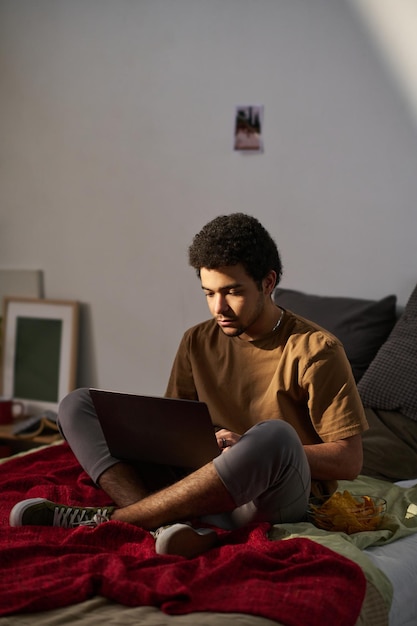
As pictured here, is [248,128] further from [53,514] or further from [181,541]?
[181,541]

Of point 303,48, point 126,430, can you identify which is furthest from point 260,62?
point 126,430

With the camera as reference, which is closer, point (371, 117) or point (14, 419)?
point (371, 117)

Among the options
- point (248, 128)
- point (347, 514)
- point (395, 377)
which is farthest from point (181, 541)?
point (248, 128)

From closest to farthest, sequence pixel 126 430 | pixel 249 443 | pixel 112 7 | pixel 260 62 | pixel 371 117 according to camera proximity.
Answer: pixel 249 443, pixel 126 430, pixel 371 117, pixel 260 62, pixel 112 7

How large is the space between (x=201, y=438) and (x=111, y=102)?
207 centimetres

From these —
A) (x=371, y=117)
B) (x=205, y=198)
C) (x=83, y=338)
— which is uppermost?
(x=371, y=117)

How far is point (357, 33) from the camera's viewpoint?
3.04 meters

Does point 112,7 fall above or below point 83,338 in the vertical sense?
above

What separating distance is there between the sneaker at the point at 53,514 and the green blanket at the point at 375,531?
1.26ft

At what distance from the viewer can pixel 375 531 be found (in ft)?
6.43

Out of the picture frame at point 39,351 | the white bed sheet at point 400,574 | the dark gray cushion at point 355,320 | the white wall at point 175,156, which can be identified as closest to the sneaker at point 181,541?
the white bed sheet at point 400,574

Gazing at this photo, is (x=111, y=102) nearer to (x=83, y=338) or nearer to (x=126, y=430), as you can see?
(x=83, y=338)

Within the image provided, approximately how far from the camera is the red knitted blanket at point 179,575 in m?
1.50

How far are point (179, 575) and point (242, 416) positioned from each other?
0.64 m
